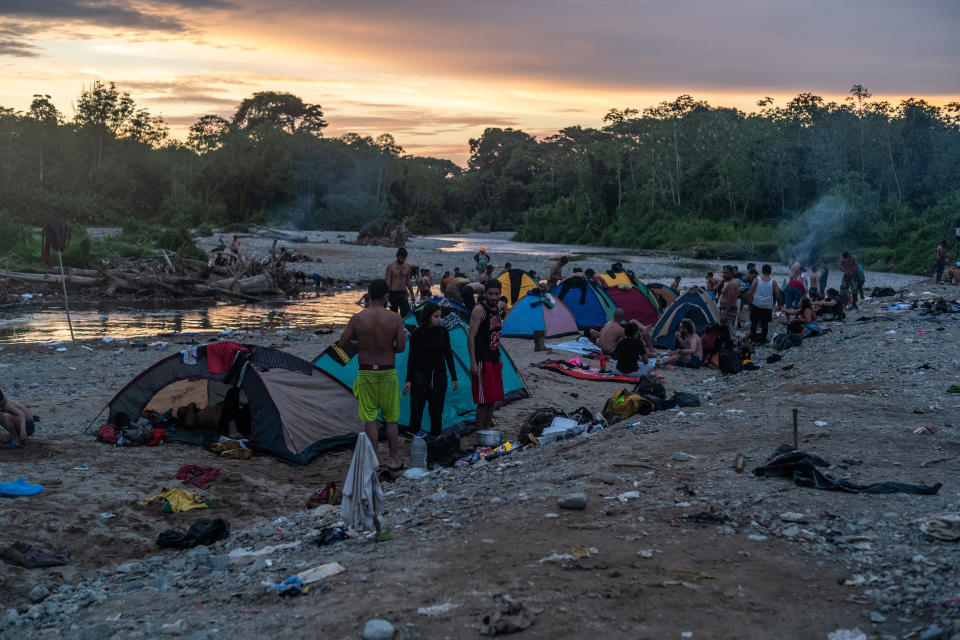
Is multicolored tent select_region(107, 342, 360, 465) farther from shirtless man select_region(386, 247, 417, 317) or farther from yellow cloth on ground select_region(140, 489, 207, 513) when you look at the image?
shirtless man select_region(386, 247, 417, 317)

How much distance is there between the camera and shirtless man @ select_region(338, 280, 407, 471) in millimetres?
7777

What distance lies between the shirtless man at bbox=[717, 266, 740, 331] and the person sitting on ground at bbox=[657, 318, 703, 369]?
1.94 meters

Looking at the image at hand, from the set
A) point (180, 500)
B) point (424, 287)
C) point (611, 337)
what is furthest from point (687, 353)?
point (180, 500)

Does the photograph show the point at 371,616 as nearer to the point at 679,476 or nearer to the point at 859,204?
the point at 679,476

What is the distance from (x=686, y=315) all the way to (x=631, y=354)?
12.6 ft

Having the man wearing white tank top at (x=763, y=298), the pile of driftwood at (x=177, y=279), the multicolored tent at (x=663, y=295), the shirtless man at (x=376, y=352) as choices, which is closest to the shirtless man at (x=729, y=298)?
the man wearing white tank top at (x=763, y=298)

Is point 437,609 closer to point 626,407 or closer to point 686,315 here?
point 626,407

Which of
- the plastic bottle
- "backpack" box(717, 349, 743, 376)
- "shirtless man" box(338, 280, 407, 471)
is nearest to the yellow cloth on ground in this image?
"shirtless man" box(338, 280, 407, 471)

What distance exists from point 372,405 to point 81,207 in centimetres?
6366

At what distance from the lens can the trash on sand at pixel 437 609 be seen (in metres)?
4.16

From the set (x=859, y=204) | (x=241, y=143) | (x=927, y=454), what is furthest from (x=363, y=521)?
(x=241, y=143)

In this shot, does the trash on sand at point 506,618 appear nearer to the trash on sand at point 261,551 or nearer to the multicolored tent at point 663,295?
the trash on sand at point 261,551

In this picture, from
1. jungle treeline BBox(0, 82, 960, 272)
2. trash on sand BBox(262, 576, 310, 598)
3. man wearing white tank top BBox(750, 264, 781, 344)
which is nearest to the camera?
trash on sand BBox(262, 576, 310, 598)

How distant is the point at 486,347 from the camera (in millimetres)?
9055
